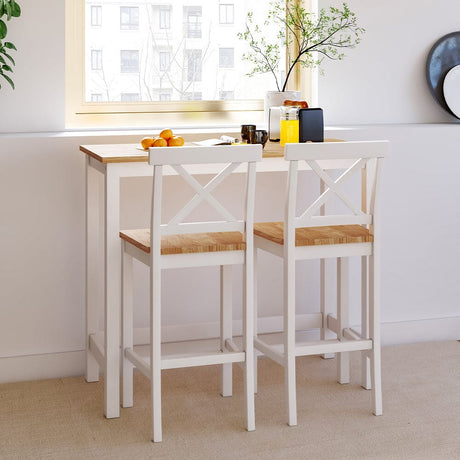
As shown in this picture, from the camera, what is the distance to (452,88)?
4.06 meters

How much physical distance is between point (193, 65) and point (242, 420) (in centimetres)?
162

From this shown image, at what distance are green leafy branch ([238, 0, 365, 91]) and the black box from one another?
47 cm

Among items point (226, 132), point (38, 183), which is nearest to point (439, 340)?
point (226, 132)

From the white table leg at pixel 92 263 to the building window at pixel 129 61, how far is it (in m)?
0.61

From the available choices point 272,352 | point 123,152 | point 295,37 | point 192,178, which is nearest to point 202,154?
point 192,178

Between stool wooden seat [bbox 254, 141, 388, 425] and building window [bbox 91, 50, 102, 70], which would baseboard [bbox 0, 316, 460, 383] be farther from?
building window [bbox 91, 50, 102, 70]

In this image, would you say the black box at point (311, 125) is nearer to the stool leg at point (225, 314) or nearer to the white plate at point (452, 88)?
the stool leg at point (225, 314)

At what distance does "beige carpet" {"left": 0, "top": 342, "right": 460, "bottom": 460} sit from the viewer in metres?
2.84

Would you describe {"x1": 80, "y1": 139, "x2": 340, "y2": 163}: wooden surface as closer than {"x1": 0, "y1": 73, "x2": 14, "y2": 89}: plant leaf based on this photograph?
Yes

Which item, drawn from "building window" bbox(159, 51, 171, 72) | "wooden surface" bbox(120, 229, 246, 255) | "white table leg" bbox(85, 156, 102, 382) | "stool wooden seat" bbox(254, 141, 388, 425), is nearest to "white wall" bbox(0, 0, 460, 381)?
"white table leg" bbox(85, 156, 102, 382)

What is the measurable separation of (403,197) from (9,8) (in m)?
1.88

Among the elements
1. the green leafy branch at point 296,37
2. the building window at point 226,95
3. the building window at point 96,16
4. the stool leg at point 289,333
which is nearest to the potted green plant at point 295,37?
the green leafy branch at point 296,37

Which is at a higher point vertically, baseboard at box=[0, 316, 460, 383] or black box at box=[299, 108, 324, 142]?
black box at box=[299, 108, 324, 142]

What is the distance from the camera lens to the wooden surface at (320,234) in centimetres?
299
